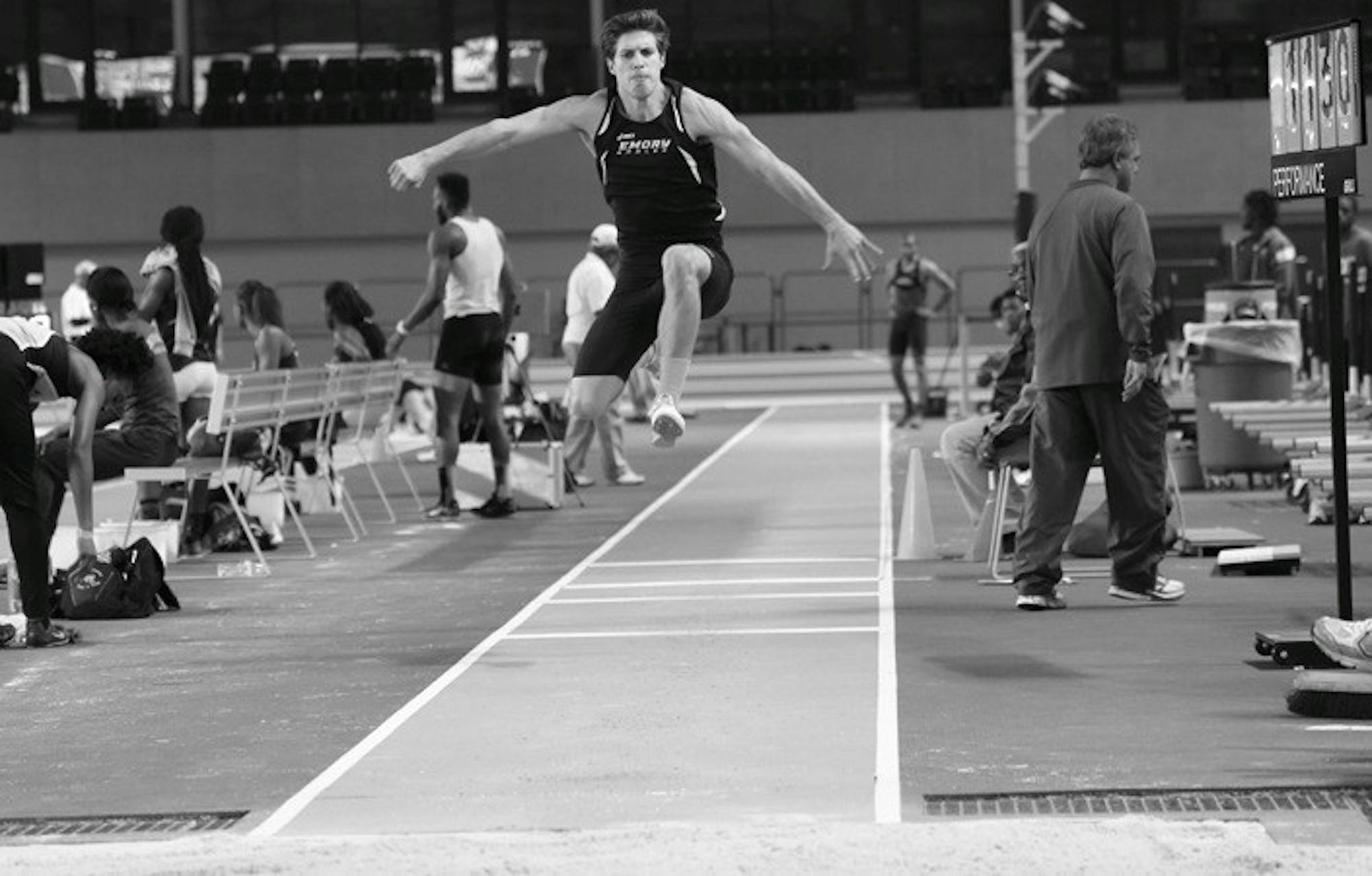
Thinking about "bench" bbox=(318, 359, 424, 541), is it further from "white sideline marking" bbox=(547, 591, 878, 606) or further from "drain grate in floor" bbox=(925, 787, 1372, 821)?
"drain grate in floor" bbox=(925, 787, 1372, 821)

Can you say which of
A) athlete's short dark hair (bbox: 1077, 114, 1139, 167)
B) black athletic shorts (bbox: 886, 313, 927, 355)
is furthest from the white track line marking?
black athletic shorts (bbox: 886, 313, 927, 355)

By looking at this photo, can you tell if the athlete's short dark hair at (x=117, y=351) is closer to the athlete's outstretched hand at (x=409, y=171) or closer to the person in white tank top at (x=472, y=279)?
the person in white tank top at (x=472, y=279)

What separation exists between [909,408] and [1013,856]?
22.8 meters

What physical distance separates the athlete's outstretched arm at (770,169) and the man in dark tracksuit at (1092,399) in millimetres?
1633

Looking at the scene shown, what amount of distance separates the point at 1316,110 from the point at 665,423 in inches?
105

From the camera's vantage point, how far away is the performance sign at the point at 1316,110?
31.1 feet

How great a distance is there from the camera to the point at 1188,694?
9.27m

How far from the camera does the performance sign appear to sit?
9477 millimetres

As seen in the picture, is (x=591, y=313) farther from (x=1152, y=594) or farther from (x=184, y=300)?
(x=1152, y=594)

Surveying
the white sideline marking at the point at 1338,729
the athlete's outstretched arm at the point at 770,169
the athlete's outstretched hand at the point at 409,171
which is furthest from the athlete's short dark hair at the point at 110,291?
the white sideline marking at the point at 1338,729

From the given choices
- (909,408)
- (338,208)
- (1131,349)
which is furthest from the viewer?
(338,208)

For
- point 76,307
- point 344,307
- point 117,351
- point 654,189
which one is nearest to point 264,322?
point 344,307

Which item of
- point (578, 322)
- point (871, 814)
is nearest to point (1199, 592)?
point (871, 814)

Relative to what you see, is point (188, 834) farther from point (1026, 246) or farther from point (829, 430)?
point (829, 430)
